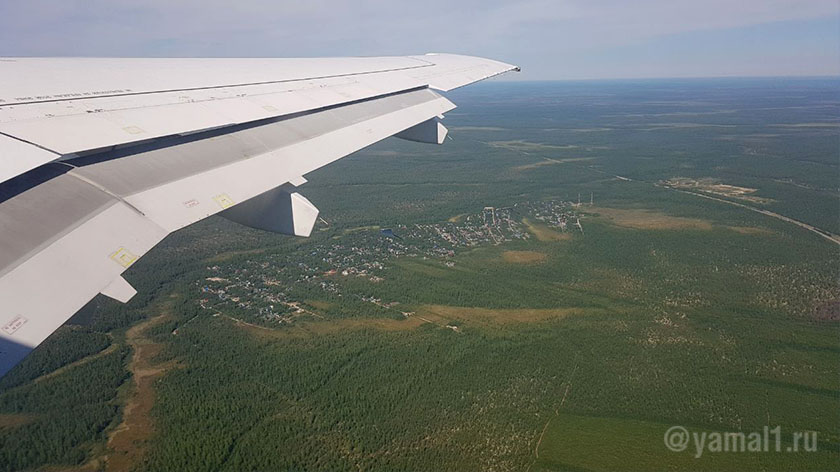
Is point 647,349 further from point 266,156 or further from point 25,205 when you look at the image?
point 25,205

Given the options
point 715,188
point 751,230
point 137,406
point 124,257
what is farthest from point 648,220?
point 124,257

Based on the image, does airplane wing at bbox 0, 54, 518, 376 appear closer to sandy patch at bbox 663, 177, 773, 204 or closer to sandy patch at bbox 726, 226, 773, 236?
sandy patch at bbox 726, 226, 773, 236

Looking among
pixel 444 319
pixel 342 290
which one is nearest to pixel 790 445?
pixel 444 319

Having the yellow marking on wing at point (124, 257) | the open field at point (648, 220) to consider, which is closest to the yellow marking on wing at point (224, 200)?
the yellow marking on wing at point (124, 257)

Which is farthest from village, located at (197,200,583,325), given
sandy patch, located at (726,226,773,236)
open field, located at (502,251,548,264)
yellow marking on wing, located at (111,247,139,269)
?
yellow marking on wing, located at (111,247,139,269)

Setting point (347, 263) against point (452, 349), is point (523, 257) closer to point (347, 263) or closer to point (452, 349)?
point (347, 263)

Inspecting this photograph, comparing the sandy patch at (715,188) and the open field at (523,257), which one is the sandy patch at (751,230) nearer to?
the sandy patch at (715,188)
